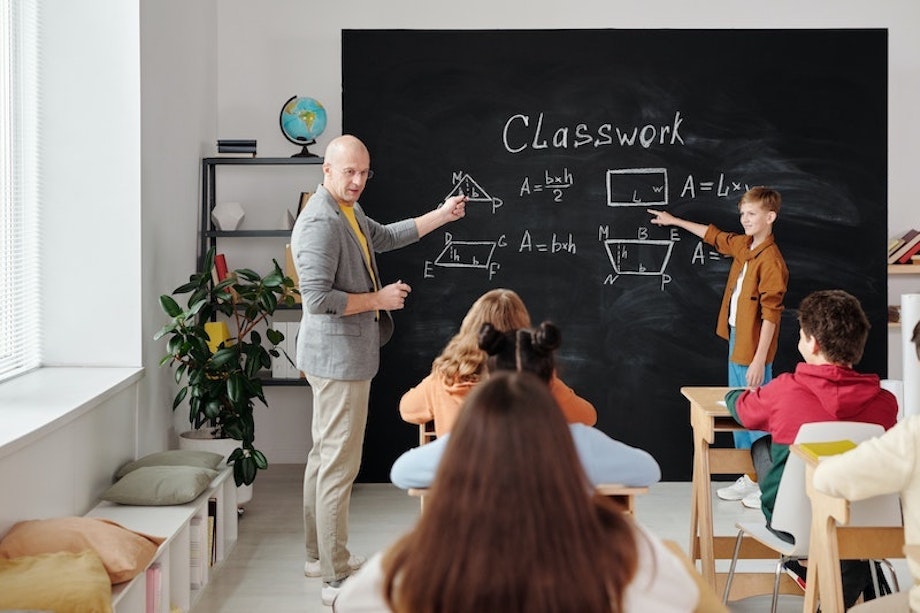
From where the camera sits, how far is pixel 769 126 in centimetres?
564

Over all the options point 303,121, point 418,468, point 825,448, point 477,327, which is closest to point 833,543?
point 825,448

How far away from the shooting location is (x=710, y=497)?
3936 millimetres

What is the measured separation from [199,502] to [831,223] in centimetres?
349

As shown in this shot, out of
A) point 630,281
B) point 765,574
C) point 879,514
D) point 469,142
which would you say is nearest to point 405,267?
point 469,142

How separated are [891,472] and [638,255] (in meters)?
3.09

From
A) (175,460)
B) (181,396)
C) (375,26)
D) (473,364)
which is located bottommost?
(175,460)

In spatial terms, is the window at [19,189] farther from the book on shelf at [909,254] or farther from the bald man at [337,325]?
the book on shelf at [909,254]

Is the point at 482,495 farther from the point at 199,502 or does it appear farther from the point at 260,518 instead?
the point at 260,518

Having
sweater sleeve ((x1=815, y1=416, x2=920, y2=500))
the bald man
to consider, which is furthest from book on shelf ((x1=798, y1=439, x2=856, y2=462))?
the bald man

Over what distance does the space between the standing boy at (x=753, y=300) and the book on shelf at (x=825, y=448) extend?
209 cm

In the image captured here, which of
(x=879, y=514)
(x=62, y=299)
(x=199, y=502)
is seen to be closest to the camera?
(x=879, y=514)

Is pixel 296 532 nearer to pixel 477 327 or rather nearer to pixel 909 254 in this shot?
pixel 477 327

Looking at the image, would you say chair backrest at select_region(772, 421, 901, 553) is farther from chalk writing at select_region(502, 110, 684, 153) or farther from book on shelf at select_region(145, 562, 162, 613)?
chalk writing at select_region(502, 110, 684, 153)

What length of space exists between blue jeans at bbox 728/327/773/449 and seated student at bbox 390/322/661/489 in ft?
9.11
